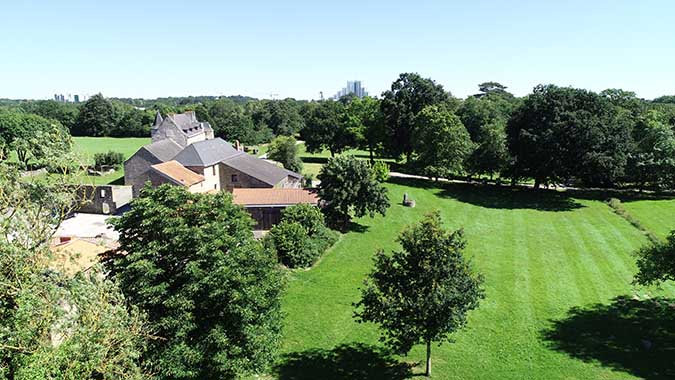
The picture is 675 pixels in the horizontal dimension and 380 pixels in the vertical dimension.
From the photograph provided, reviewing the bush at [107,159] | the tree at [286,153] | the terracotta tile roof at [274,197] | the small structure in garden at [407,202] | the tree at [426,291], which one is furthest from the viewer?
the bush at [107,159]

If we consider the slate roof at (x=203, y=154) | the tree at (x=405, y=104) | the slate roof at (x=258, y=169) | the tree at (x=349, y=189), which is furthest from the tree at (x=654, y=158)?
the slate roof at (x=203, y=154)

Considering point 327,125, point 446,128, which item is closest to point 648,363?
point 446,128

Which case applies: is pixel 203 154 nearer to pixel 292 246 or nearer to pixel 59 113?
pixel 292 246

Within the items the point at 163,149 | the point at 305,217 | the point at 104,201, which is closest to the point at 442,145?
the point at 305,217

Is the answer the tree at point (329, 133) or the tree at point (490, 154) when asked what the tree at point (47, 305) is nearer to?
the tree at point (490, 154)

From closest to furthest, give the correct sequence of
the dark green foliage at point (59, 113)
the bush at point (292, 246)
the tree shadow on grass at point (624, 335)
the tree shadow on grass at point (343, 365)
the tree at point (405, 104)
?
the tree shadow on grass at point (343, 365)
the tree shadow on grass at point (624, 335)
the bush at point (292, 246)
the tree at point (405, 104)
the dark green foliage at point (59, 113)
